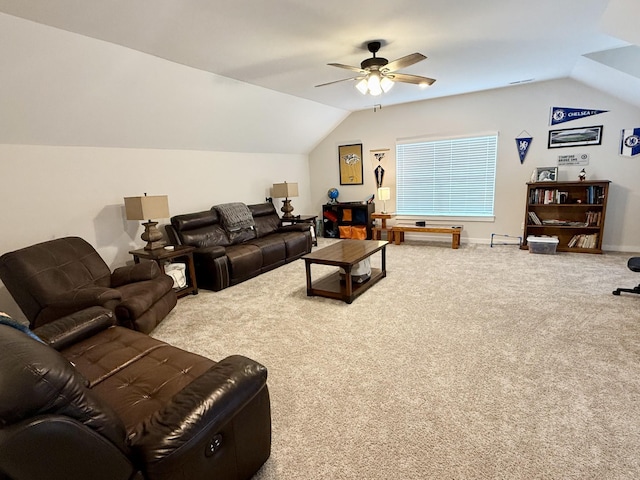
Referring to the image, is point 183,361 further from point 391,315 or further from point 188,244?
point 188,244

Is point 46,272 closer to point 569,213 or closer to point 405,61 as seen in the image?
point 405,61

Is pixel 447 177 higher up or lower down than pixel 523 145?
lower down

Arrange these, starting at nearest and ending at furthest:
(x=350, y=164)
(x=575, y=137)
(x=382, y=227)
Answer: (x=575, y=137) → (x=382, y=227) → (x=350, y=164)

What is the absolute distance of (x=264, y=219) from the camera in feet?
19.0

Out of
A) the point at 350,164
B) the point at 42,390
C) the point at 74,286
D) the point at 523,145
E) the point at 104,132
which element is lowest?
the point at 74,286

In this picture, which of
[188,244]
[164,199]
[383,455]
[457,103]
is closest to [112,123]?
[164,199]

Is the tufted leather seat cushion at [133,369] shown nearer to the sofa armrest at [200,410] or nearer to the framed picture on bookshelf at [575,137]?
the sofa armrest at [200,410]

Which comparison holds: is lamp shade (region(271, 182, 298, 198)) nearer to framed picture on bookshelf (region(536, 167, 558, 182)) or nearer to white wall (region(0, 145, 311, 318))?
white wall (region(0, 145, 311, 318))

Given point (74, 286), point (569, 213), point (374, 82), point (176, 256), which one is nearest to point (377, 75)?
point (374, 82)

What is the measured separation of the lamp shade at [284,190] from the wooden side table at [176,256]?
7.43 ft

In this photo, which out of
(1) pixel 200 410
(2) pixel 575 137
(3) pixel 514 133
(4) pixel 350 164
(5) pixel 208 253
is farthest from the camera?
(4) pixel 350 164

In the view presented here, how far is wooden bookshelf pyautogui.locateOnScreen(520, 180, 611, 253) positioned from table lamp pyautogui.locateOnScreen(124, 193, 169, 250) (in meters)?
5.23

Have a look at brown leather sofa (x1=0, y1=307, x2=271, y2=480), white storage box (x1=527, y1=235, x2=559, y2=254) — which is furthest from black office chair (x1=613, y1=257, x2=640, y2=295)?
brown leather sofa (x1=0, y1=307, x2=271, y2=480)

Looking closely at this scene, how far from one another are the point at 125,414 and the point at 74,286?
6.75ft
